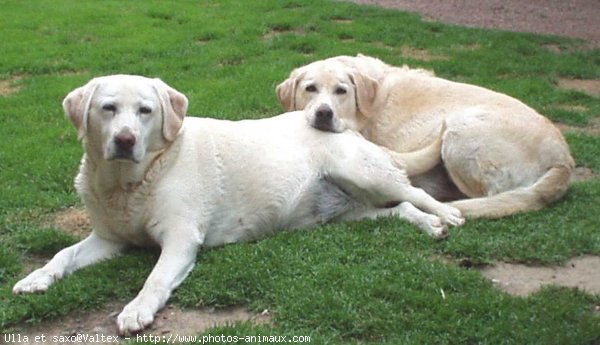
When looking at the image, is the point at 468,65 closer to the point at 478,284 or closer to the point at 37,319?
the point at 478,284

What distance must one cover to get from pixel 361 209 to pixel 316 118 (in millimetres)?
755

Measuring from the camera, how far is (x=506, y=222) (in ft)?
20.1

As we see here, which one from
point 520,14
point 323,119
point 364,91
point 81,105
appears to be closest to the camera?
point 81,105

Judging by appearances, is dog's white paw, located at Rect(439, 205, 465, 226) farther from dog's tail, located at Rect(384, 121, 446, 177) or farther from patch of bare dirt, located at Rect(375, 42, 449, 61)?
patch of bare dirt, located at Rect(375, 42, 449, 61)

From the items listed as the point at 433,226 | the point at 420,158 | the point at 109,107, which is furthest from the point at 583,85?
the point at 109,107

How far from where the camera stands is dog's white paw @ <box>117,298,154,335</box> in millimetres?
4633

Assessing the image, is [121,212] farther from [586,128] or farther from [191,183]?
[586,128]

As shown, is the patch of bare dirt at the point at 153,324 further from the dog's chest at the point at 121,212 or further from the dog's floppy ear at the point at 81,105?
the dog's floppy ear at the point at 81,105

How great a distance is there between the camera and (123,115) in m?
5.20

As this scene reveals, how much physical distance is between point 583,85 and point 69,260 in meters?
7.79

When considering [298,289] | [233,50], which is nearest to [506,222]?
[298,289]

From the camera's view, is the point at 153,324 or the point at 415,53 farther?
the point at 415,53

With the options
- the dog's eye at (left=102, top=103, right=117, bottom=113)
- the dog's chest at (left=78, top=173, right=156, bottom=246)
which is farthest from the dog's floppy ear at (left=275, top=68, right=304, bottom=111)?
the dog's eye at (left=102, top=103, right=117, bottom=113)

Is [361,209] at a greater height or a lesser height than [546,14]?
greater
